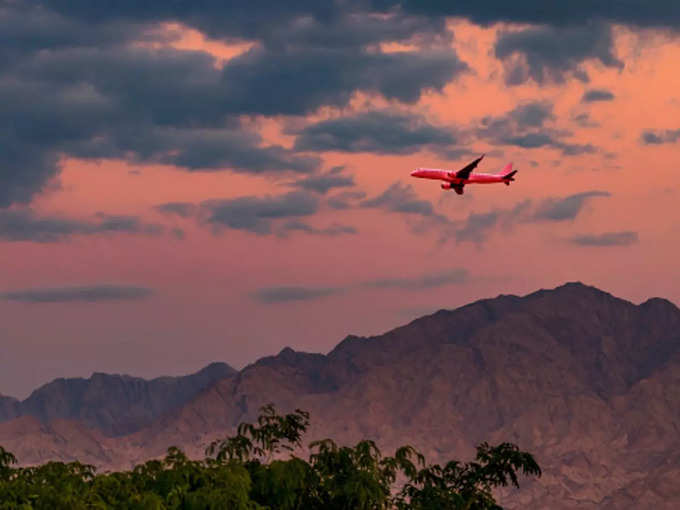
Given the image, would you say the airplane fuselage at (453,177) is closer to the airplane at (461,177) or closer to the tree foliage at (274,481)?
the airplane at (461,177)

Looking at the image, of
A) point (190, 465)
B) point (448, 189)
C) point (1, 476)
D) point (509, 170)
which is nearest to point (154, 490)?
point (190, 465)

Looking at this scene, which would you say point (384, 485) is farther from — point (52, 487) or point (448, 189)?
point (448, 189)

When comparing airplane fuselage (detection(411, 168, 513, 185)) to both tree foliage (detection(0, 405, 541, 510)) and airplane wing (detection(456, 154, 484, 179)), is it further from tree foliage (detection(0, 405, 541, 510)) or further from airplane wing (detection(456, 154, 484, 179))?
tree foliage (detection(0, 405, 541, 510))

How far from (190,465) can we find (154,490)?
1836mm

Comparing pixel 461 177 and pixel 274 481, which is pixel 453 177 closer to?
pixel 461 177

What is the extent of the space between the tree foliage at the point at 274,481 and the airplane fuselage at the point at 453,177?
36.2 meters

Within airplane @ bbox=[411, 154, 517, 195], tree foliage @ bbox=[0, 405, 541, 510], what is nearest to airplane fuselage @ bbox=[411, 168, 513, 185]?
airplane @ bbox=[411, 154, 517, 195]

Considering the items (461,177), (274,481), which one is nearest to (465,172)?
(461,177)

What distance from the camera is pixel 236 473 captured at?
46.8 meters

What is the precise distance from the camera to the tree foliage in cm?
4531

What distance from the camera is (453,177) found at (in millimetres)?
88312

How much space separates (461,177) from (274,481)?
42378 millimetres

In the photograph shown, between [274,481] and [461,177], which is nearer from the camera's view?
[274,481]

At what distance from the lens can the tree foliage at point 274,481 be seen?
45312mm
